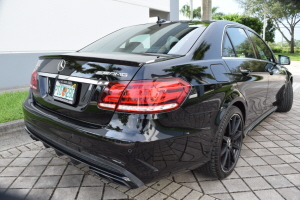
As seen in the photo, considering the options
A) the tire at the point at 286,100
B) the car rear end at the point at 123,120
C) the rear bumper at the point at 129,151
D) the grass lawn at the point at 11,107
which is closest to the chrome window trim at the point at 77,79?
the car rear end at the point at 123,120

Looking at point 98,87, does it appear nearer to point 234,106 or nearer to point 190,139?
point 190,139

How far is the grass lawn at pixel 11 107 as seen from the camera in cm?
384

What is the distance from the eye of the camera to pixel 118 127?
5.73 feet

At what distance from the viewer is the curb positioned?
11.4 feet

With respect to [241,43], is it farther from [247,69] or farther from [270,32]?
[270,32]

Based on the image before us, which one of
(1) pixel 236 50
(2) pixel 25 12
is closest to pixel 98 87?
(1) pixel 236 50

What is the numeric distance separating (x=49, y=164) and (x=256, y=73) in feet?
8.41

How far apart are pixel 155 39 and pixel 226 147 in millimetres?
1236

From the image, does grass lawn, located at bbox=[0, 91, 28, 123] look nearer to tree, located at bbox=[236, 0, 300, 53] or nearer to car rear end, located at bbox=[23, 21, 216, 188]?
car rear end, located at bbox=[23, 21, 216, 188]

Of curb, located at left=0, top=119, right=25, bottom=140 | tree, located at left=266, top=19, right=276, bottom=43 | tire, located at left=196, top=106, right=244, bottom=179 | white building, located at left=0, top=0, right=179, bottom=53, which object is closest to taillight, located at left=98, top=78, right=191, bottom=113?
tire, located at left=196, top=106, right=244, bottom=179

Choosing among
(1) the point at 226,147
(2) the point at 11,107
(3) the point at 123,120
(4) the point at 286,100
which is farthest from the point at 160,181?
(4) the point at 286,100

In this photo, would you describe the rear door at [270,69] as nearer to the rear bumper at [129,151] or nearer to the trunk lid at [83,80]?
the rear bumper at [129,151]

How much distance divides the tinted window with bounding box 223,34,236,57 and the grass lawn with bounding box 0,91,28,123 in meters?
3.05

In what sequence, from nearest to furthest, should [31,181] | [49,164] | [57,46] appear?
[31,181], [49,164], [57,46]
